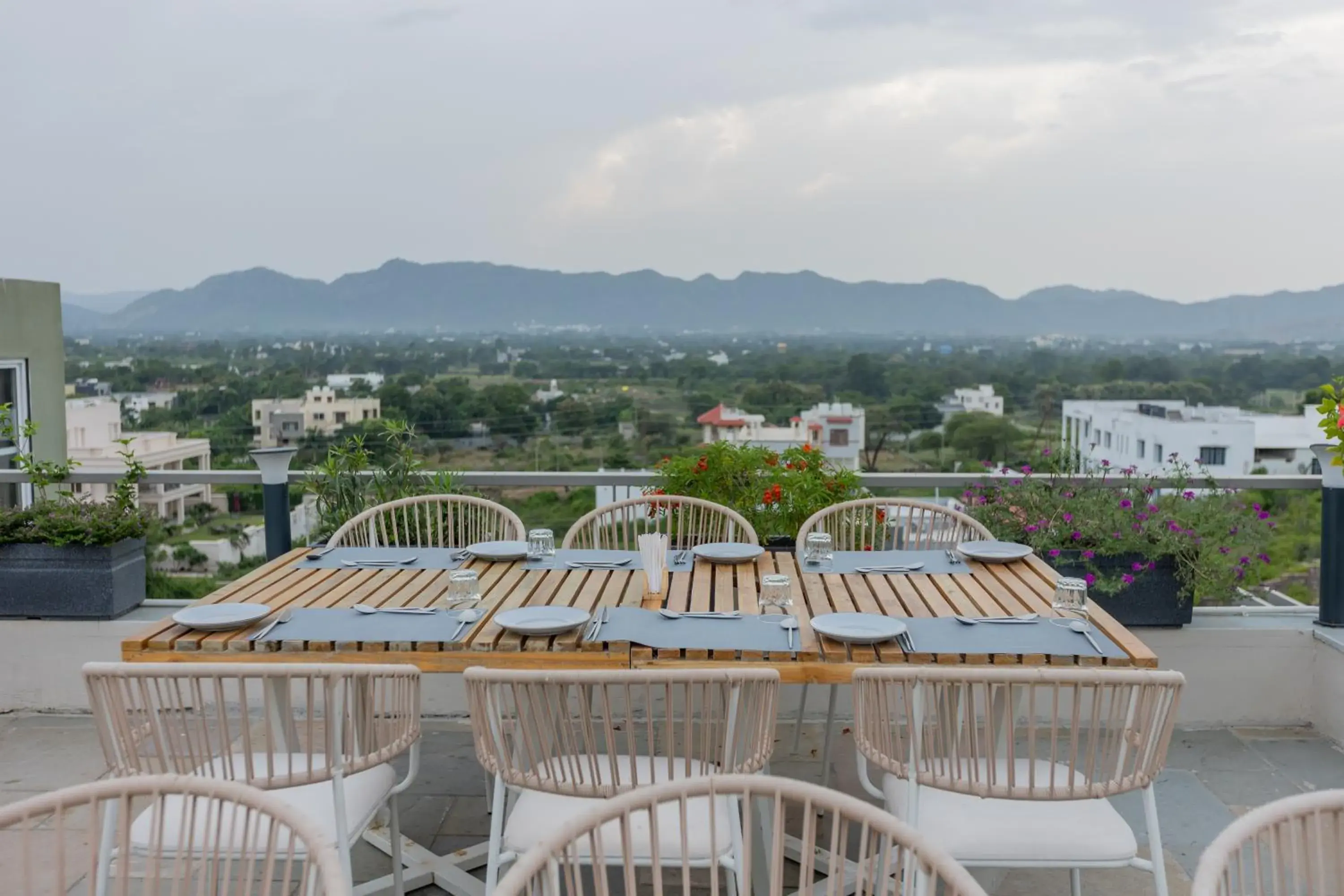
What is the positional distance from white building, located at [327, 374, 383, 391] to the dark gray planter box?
8.06 ft

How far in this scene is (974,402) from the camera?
6.34 meters

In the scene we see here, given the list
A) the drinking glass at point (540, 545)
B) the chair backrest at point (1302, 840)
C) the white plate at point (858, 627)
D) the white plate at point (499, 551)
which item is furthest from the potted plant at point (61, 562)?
the chair backrest at point (1302, 840)

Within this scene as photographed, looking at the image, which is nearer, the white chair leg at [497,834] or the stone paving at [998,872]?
the white chair leg at [497,834]

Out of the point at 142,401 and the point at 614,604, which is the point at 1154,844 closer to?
the point at 614,604

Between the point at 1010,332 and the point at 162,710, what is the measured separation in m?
10.1

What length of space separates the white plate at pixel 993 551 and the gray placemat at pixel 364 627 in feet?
4.95

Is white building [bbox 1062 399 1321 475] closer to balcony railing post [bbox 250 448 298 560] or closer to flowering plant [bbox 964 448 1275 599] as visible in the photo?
flowering plant [bbox 964 448 1275 599]

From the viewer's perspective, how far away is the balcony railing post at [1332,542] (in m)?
3.85

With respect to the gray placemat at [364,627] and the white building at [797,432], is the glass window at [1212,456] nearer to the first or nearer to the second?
the white building at [797,432]

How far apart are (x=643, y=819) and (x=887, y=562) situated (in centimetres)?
135

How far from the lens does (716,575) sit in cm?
302

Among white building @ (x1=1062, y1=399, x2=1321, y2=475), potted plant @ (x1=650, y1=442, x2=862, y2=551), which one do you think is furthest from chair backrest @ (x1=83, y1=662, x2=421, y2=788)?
white building @ (x1=1062, y1=399, x2=1321, y2=475)

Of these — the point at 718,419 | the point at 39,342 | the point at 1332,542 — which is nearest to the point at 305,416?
the point at 718,419

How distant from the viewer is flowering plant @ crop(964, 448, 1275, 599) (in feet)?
12.8
